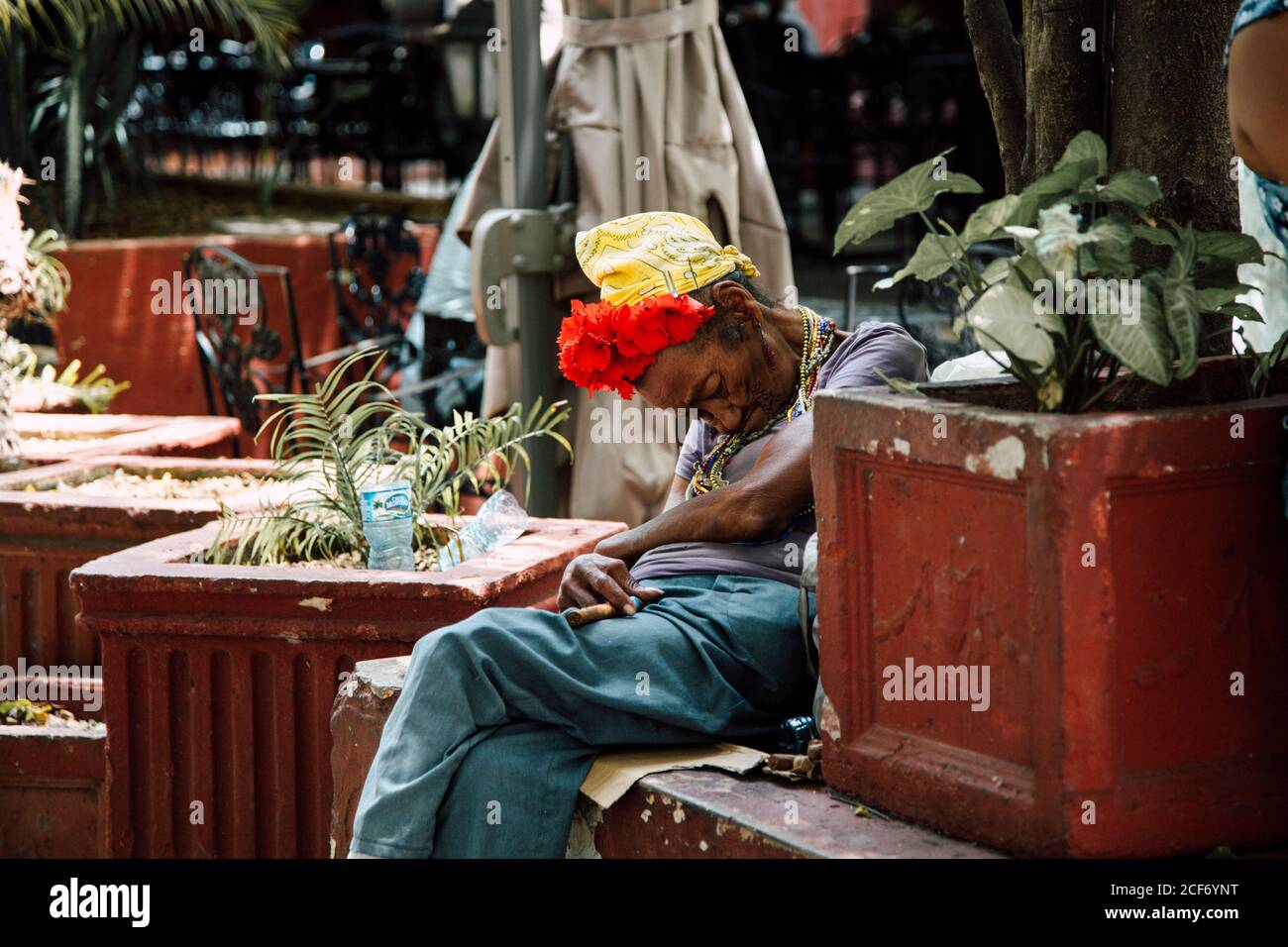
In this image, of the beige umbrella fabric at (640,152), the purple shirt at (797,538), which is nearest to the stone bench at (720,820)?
the purple shirt at (797,538)

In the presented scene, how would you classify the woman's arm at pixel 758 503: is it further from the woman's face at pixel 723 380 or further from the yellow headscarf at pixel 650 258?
the yellow headscarf at pixel 650 258

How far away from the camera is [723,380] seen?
123 inches

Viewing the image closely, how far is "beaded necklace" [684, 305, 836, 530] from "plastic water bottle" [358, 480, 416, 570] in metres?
0.81

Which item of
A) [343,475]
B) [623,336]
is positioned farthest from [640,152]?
[623,336]

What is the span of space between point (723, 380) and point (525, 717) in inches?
29.1

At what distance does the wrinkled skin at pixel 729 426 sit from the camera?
299 cm

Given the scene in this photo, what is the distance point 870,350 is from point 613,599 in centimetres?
65

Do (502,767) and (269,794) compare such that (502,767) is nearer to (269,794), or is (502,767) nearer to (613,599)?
(613,599)

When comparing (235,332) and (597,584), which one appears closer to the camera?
(597,584)

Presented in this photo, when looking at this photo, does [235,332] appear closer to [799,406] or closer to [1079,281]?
[799,406]

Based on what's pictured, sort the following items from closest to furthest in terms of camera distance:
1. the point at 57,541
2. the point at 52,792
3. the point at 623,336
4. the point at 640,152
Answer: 1. the point at 623,336
2. the point at 52,792
3. the point at 57,541
4. the point at 640,152

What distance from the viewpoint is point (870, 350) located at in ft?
10.1
